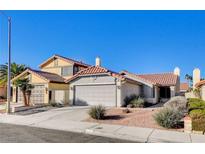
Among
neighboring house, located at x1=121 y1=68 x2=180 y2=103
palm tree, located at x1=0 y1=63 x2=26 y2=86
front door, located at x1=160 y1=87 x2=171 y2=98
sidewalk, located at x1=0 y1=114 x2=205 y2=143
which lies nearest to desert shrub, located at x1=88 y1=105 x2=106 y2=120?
sidewalk, located at x1=0 y1=114 x2=205 y2=143

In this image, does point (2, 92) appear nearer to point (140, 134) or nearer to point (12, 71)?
point (12, 71)

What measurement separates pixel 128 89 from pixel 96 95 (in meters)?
3.53

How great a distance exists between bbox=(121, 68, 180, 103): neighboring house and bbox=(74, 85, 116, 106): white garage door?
26.9ft

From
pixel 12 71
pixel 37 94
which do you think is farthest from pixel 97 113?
pixel 12 71

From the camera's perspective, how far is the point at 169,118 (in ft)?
35.8

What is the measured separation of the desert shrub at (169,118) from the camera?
10797 mm

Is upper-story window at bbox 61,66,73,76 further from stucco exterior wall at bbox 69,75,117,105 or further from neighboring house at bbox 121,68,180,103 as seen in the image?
neighboring house at bbox 121,68,180,103

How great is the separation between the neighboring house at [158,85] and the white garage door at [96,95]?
8194mm
